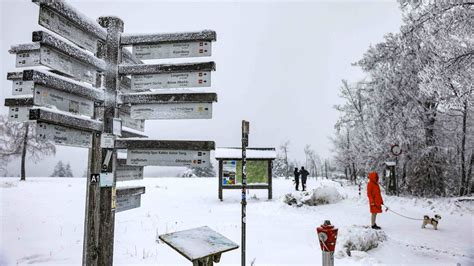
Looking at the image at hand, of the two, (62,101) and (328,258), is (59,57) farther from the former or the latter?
(328,258)

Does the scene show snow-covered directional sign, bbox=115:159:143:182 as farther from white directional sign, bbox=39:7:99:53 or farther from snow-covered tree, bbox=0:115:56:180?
snow-covered tree, bbox=0:115:56:180

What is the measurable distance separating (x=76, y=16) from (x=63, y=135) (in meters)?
1.53

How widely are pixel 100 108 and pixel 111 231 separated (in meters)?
1.75

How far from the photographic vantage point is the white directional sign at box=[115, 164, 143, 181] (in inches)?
Answer: 174

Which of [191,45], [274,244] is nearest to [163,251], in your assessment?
[274,244]

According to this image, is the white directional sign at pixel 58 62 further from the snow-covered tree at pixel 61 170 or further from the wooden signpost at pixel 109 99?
the snow-covered tree at pixel 61 170

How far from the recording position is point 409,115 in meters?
16.6

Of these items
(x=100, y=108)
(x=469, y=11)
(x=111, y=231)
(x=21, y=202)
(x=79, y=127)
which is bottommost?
(x=21, y=202)

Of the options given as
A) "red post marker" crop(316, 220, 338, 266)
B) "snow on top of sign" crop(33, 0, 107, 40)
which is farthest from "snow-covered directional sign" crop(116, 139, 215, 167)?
"red post marker" crop(316, 220, 338, 266)

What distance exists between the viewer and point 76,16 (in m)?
3.75

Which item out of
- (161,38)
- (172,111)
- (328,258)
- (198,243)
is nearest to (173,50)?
(161,38)

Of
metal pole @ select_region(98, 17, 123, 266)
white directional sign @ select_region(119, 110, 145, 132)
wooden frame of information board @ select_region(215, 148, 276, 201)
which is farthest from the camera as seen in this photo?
wooden frame of information board @ select_region(215, 148, 276, 201)

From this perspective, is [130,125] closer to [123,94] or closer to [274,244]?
[123,94]

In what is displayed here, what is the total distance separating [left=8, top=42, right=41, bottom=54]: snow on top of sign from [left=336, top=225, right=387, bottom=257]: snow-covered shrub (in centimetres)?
684
